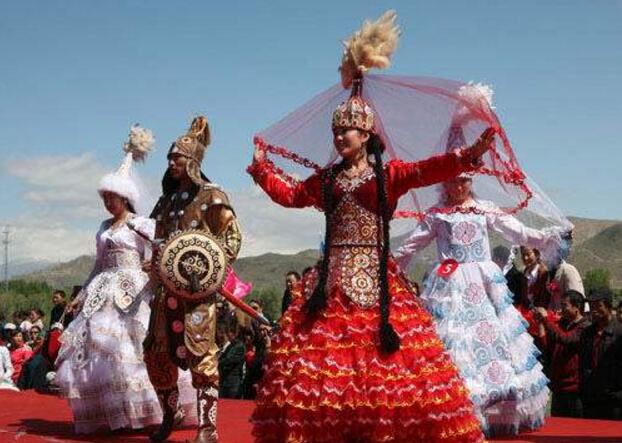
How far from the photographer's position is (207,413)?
6176mm

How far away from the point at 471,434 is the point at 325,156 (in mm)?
1937

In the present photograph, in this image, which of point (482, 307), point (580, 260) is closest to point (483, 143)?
point (482, 307)

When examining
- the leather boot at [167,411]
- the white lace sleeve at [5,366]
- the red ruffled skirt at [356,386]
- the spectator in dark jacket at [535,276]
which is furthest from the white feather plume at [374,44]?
the white lace sleeve at [5,366]

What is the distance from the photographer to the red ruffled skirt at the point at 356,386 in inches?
183

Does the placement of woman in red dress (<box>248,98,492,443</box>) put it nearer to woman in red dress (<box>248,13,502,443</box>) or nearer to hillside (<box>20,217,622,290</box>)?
woman in red dress (<box>248,13,502,443</box>)

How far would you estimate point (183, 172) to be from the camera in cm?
664

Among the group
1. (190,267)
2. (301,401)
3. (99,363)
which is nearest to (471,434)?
(301,401)

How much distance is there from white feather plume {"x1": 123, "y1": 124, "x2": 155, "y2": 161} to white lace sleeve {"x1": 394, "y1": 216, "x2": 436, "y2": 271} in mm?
2436

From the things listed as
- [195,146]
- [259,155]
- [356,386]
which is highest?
[195,146]

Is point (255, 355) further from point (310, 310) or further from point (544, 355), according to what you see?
point (310, 310)

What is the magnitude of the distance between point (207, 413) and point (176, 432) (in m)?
1.18

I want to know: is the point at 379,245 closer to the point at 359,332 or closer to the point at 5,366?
the point at 359,332

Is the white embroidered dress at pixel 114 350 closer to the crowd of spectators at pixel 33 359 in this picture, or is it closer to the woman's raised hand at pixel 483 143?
the woman's raised hand at pixel 483 143

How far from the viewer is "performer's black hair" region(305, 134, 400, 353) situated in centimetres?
479
